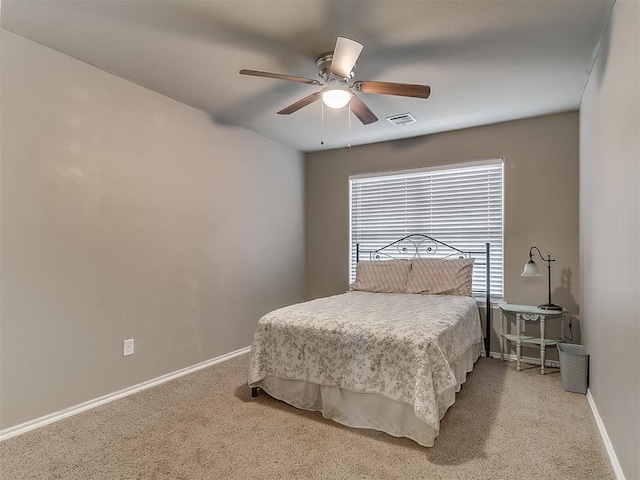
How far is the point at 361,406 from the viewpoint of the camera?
233cm

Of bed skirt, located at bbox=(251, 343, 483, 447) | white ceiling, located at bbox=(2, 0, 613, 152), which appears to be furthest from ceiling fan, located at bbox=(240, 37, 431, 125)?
bed skirt, located at bbox=(251, 343, 483, 447)

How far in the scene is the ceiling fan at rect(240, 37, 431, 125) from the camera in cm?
201

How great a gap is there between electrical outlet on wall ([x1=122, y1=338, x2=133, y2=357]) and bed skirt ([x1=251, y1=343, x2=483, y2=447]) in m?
1.05

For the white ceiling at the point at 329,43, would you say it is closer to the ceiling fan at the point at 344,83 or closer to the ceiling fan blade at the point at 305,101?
the ceiling fan at the point at 344,83

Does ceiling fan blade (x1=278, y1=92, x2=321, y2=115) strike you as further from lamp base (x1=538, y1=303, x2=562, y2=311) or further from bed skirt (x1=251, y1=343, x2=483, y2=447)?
lamp base (x1=538, y1=303, x2=562, y2=311)

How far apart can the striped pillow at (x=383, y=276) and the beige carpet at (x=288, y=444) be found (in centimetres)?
135

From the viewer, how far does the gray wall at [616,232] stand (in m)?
1.58

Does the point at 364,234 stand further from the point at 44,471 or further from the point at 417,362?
the point at 44,471

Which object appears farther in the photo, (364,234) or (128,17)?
(364,234)

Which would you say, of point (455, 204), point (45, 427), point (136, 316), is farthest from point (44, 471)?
point (455, 204)

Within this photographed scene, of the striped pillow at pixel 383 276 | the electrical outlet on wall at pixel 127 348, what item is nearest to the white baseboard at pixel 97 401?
the electrical outlet on wall at pixel 127 348

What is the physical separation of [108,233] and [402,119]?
288 centimetres

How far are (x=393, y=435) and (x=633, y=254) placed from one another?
61.9 inches

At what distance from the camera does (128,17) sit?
2113mm
